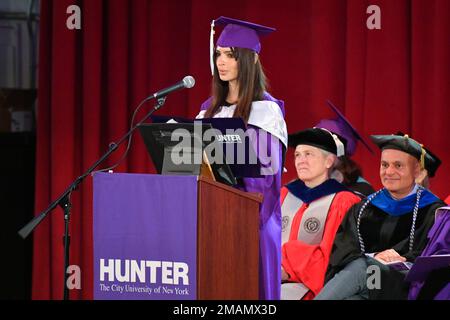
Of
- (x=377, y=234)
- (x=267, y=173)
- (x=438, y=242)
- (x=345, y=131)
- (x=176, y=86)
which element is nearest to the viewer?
(x=176, y=86)

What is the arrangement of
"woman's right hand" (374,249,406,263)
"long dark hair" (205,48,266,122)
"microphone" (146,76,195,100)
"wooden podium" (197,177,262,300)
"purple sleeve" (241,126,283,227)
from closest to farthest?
"wooden podium" (197,177,262,300) < "microphone" (146,76,195,100) < "purple sleeve" (241,126,283,227) < "long dark hair" (205,48,266,122) < "woman's right hand" (374,249,406,263)

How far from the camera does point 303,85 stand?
5793 mm

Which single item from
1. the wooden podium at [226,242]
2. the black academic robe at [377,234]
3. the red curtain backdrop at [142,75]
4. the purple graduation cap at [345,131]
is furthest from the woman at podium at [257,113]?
the red curtain backdrop at [142,75]

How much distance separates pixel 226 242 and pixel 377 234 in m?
1.59

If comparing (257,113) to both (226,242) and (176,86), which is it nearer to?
(176,86)

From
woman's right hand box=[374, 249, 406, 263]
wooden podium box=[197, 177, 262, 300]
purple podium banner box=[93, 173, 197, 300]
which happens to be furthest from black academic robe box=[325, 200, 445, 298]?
purple podium banner box=[93, 173, 197, 300]

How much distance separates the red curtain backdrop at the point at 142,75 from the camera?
5492 mm

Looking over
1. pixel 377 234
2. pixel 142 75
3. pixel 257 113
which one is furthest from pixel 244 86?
pixel 142 75

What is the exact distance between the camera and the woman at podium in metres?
3.98

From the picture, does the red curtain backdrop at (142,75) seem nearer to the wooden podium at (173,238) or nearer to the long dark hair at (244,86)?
the long dark hair at (244,86)

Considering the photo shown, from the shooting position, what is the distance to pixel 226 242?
332 cm

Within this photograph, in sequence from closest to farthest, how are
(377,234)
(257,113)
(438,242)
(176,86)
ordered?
(176,86) → (257,113) → (438,242) → (377,234)

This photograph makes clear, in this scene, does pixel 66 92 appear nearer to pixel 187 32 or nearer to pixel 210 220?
pixel 187 32

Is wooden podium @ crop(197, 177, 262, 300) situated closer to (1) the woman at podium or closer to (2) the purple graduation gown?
(1) the woman at podium
